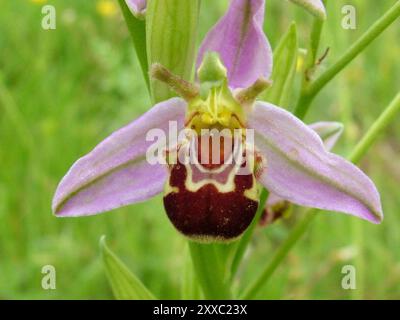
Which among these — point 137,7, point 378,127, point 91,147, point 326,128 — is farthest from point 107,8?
point 137,7

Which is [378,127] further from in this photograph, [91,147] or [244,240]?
[91,147]

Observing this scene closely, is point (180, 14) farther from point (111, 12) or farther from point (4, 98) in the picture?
point (111, 12)

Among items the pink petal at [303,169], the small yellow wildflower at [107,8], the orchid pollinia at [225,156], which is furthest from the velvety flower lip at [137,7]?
the small yellow wildflower at [107,8]

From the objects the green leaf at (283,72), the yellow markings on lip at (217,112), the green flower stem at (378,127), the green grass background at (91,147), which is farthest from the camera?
the green grass background at (91,147)

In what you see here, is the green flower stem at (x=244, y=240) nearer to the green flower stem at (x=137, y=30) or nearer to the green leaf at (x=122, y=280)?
the green leaf at (x=122, y=280)

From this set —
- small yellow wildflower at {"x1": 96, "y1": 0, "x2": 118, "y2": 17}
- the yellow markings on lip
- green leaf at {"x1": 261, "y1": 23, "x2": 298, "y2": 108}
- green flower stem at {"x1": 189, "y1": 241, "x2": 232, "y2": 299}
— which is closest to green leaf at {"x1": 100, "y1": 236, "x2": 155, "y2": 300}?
green flower stem at {"x1": 189, "y1": 241, "x2": 232, "y2": 299}

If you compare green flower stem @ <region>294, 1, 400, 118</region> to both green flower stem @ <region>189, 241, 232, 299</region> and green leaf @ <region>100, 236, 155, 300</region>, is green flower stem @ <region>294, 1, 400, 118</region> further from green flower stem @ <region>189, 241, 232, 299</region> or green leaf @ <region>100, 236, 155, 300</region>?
green leaf @ <region>100, 236, 155, 300</region>
